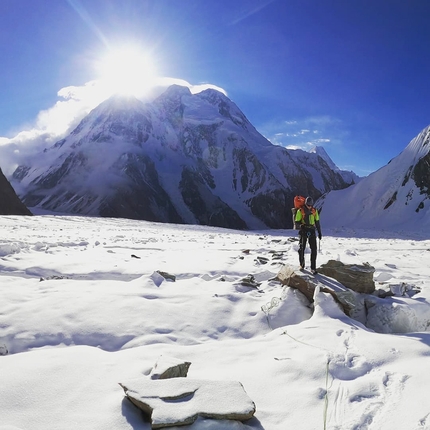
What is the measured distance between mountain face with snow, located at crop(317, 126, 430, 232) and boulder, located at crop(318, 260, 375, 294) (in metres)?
40.1


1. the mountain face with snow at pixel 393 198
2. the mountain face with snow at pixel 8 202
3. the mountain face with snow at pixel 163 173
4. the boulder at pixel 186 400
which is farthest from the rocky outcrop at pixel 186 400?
the mountain face with snow at pixel 163 173

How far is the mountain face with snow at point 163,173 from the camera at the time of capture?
126438 millimetres

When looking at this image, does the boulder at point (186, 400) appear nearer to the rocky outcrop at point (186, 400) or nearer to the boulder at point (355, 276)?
the rocky outcrop at point (186, 400)

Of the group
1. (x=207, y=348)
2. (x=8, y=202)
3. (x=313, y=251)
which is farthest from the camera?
(x=8, y=202)

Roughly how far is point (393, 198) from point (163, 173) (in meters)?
118

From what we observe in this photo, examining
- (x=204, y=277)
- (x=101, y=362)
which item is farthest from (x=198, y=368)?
(x=204, y=277)

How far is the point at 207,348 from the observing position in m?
4.71

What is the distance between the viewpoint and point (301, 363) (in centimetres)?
398

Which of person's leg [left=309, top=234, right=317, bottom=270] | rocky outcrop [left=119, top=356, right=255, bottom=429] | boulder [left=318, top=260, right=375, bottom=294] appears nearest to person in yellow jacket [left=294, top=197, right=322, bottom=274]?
person's leg [left=309, top=234, right=317, bottom=270]

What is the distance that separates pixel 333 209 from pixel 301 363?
68.1 m

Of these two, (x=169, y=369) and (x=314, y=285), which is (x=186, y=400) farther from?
(x=314, y=285)

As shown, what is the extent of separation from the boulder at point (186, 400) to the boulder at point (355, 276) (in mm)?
5317

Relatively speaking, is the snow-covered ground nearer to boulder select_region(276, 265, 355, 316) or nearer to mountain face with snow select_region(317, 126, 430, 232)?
boulder select_region(276, 265, 355, 316)

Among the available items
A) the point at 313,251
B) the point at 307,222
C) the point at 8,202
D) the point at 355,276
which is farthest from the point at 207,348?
the point at 8,202
